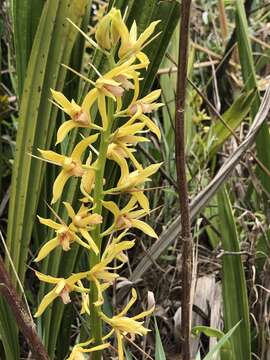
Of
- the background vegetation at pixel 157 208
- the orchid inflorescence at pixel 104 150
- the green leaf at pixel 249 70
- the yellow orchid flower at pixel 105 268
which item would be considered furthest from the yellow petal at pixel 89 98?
the green leaf at pixel 249 70

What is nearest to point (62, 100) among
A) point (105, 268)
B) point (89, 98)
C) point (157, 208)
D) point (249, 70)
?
point (89, 98)

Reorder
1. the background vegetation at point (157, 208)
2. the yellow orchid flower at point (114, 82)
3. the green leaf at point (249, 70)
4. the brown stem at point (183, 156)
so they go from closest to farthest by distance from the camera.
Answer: the yellow orchid flower at point (114, 82) → the brown stem at point (183, 156) → the background vegetation at point (157, 208) → the green leaf at point (249, 70)

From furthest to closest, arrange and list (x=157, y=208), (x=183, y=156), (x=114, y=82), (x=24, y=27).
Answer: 1. (x=24, y=27)
2. (x=157, y=208)
3. (x=183, y=156)
4. (x=114, y=82)

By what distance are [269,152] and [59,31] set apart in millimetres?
404

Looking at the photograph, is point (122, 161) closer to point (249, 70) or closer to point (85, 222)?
point (85, 222)

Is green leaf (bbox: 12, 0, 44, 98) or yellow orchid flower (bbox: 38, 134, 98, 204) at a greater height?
green leaf (bbox: 12, 0, 44, 98)

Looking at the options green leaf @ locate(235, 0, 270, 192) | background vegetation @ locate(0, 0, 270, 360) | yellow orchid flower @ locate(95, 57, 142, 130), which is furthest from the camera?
green leaf @ locate(235, 0, 270, 192)

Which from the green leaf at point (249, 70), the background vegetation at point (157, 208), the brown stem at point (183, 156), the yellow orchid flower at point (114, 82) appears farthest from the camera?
the green leaf at point (249, 70)

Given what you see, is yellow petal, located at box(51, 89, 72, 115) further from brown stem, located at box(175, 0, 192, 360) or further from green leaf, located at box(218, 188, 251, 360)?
green leaf, located at box(218, 188, 251, 360)

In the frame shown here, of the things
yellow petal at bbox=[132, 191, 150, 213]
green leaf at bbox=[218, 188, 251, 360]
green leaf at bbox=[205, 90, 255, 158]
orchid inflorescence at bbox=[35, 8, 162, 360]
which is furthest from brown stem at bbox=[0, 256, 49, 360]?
green leaf at bbox=[205, 90, 255, 158]

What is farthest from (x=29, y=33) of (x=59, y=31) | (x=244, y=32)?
(x=244, y=32)

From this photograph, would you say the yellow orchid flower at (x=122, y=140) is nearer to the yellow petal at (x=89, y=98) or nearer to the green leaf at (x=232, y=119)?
the yellow petal at (x=89, y=98)

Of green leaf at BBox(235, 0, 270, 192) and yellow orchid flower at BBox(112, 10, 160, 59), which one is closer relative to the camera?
yellow orchid flower at BBox(112, 10, 160, 59)

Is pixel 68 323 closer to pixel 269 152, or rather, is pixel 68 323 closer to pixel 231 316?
pixel 231 316
